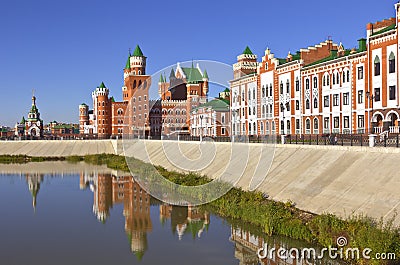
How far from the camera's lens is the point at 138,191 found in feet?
127

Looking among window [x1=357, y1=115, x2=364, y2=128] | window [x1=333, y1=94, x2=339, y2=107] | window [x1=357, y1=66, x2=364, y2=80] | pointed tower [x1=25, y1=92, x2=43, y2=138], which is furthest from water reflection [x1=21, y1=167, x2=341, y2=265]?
pointed tower [x1=25, y1=92, x2=43, y2=138]

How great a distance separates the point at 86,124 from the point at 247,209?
125 metres

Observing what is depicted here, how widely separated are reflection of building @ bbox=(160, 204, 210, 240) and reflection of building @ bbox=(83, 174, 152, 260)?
128cm

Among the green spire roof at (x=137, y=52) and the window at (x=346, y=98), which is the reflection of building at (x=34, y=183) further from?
the green spire roof at (x=137, y=52)

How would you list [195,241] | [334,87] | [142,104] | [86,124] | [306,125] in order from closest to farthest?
1. [195,241]
2. [334,87]
3. [306,125]
4. [142,104]
5. [86,124]

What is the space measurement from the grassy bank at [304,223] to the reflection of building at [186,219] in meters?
1.09

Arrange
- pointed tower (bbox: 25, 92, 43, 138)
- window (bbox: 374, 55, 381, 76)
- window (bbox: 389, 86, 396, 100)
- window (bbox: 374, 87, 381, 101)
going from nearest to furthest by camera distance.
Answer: window (bbox: 389, 86, 396, 100)
window (bbox: 374, 55, 381, 76)
window (bbox: 374, 87, 381, 101)
pointed tower (bbox: 25, 92, 43, 138)

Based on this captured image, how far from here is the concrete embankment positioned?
19.1 m

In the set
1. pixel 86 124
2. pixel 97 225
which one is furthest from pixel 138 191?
pixel 86 124

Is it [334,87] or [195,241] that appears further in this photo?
[334,87]

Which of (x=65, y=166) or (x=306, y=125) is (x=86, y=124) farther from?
(x=306, y=125)

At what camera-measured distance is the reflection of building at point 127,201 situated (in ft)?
76.2

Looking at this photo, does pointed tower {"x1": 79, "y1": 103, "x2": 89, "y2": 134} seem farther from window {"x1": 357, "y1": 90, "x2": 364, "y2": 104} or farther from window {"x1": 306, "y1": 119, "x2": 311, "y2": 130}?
window {"x1": 357, "y1": 90, "x2": 364, "y2": 104}

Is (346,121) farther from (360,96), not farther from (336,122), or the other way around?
(360,96)
